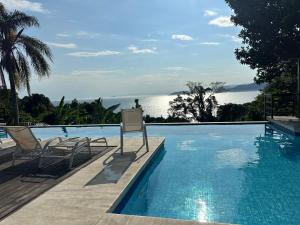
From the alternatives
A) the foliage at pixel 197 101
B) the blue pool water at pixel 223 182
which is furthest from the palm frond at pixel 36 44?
the foliage at pixel 197 101

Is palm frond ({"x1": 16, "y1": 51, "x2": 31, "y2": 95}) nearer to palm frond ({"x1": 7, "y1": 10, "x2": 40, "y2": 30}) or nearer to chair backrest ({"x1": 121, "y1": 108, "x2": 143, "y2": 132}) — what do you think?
palm frond ({"x1": 7, "y1": 10, "x2": 40, "y2": 30})

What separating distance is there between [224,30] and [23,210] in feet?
42.8

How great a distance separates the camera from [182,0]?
10984mm

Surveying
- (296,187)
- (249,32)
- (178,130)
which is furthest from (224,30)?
(296,187)

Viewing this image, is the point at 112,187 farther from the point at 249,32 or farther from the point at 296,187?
the point at 249,32

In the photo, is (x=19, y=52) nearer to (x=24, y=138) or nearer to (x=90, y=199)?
(x=24, y=138)

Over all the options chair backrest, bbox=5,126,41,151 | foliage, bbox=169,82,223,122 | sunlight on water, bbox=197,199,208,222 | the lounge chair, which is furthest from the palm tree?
foliage, bbox=169,82,223,122

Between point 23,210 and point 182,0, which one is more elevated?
point 182,0

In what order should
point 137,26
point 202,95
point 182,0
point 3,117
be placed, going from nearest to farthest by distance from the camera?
point 182,0 < point 137,26 < point 3,117 < point 202,95

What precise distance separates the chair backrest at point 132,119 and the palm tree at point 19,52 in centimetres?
871

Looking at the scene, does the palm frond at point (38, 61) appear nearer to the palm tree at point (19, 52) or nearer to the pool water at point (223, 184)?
the palm tree at point (19, 52)

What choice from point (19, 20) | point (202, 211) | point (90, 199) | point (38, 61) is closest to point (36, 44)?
point (38, 61)

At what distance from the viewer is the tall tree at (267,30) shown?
422 inches

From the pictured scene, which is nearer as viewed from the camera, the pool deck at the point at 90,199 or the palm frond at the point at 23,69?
the pool deck at the point at 90,199
